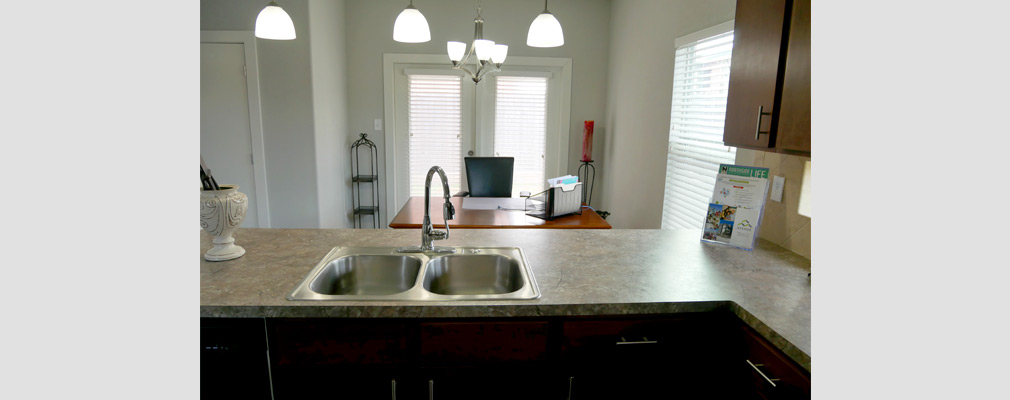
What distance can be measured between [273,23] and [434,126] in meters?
2.57

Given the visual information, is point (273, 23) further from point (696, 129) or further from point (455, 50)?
point (696, 129)

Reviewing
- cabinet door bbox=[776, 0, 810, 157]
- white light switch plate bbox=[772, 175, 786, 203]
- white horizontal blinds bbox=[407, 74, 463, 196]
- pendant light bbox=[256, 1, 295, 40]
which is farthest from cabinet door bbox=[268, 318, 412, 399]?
white horizontal blinds bbox=[407, 74, 463, 196]

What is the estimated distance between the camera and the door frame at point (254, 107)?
3.33 meters

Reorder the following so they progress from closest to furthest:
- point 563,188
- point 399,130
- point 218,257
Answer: point 218,257
point 563,188
point 399,130

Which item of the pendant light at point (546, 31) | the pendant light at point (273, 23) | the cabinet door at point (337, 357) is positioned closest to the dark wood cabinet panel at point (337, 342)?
the cabinet door at point (337, 357)

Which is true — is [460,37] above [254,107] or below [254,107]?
above

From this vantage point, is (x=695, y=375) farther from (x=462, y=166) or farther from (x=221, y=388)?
(x=462, y=166)

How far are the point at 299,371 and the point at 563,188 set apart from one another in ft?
6.15

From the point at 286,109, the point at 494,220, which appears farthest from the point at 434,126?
the point at 494,220

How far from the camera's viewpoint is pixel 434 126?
452 cm

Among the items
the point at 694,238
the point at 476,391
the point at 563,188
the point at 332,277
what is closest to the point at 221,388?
the point at 332,277

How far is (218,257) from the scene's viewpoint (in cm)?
149

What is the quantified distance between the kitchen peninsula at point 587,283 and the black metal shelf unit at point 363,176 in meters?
2.64

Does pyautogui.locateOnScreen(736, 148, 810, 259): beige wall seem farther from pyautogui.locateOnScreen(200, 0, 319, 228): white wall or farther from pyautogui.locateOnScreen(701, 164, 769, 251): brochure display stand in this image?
pyautogui.locateOnScreen(200, 0, 319, 228): white wall
